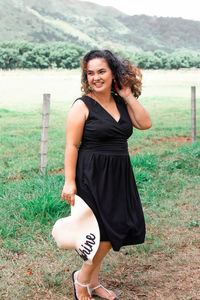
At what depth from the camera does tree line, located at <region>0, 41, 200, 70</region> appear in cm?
3494

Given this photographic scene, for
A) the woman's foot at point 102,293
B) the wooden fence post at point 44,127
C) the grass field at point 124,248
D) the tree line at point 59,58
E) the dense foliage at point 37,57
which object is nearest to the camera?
the woman's foot at point 102,293

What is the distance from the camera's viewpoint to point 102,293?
304 centimetres

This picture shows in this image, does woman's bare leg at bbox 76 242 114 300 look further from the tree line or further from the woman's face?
the tree line

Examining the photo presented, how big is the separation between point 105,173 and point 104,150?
0.15 meters

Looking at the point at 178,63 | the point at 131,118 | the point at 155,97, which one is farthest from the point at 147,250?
the point at 178,63

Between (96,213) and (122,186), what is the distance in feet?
0.82

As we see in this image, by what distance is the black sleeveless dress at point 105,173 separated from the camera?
2.67 m

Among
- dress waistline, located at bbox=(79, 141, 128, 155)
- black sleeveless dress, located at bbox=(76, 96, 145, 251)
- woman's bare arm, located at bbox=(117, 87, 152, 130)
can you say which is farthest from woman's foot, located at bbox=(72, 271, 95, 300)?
woman's bare arm, located at bbox=(117, 87, 152, 130)

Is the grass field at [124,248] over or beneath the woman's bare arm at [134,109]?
beneath

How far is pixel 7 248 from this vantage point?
385 cm

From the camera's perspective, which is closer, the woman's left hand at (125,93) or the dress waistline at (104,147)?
the dress waistline at (104,147)

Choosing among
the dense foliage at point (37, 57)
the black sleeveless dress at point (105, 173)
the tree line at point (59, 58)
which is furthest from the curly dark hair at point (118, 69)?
the dense foliage at point (37, 57)

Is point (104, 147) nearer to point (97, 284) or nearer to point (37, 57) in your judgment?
point (97, 284)

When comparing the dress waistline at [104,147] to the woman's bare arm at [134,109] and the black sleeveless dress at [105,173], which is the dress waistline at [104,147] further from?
the woman's bare arm at [134,109]
